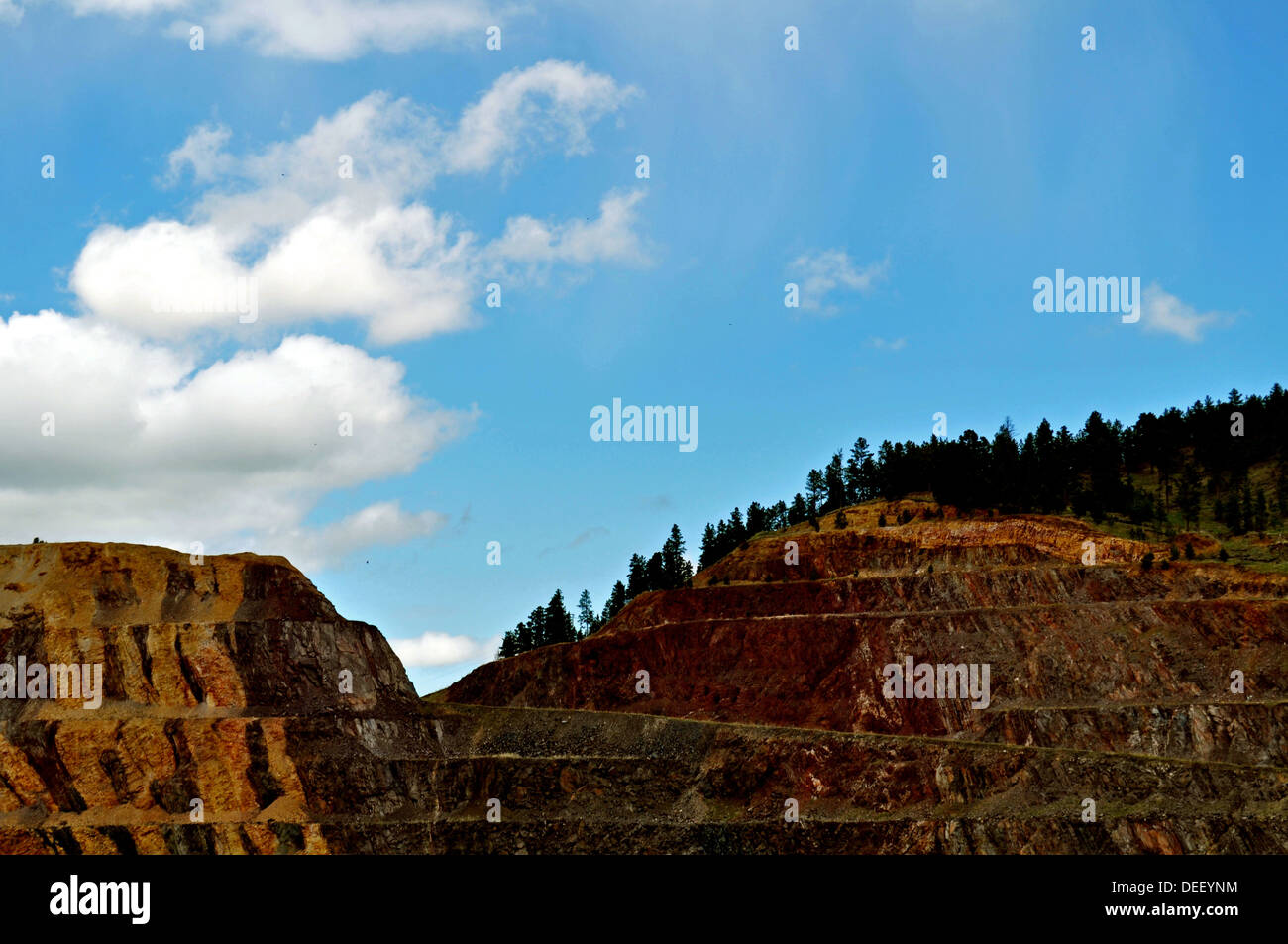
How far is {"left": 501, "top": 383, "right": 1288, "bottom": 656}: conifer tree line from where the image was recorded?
12331cm

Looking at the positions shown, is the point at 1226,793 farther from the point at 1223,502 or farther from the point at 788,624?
the point at 1223,502

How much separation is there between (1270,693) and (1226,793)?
17.1m

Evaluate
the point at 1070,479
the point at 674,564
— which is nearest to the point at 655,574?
the point at 674,564

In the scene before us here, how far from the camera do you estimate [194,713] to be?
84375mm

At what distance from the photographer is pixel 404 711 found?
309ft

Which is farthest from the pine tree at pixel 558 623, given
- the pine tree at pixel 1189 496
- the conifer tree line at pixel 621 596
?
the pine tree at pixel 1189 496

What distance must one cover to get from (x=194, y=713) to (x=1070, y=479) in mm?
89499

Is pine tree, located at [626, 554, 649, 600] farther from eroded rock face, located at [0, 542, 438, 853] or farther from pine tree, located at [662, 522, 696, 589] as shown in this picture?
eroded rock face, located at [0, 542, 438, 853]

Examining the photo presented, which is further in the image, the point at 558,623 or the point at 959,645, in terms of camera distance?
the point at 558,623

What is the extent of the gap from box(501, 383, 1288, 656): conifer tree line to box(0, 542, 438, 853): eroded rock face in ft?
156

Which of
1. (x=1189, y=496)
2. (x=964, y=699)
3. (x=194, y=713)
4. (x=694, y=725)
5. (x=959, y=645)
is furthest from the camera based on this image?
(x=1189, y=496)

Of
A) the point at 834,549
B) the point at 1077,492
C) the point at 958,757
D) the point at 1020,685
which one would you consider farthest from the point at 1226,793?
the point at 1077,492

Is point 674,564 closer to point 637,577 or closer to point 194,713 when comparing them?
point 637,577
